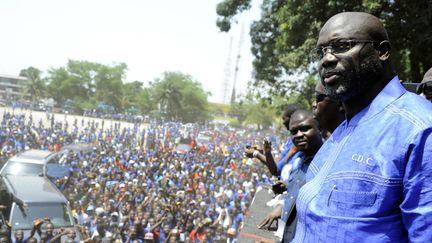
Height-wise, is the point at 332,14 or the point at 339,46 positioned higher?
the point at 332,14

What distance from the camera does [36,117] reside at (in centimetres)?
3152

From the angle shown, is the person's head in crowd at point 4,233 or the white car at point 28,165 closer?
the person's head in crowd at point 4,233

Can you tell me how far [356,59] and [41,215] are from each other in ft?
25.0

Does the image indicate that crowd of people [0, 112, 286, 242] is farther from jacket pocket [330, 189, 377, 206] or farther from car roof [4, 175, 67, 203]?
jacket pocket [330, 189, 377, 206]

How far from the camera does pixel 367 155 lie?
100 cm

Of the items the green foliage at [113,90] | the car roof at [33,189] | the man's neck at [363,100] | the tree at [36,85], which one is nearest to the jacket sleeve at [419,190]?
the man's neck at [363,100]

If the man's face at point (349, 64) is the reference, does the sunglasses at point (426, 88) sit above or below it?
above

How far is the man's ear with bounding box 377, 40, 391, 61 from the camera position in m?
1.15

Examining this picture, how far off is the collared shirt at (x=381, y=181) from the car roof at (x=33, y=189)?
778cm

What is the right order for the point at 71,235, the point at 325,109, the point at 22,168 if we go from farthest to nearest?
1. the point at 22,168
2. the point at 71,235
3. the point at 325,109

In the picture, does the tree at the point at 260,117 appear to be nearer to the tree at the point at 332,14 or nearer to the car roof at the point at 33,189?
the tree at the point at 332,14

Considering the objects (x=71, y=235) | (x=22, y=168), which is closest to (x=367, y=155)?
(x=71, y=235)

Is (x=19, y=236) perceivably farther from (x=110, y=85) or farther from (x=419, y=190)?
(x=110, y=85)

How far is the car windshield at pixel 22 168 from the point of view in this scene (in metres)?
11.2
